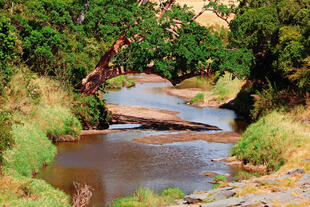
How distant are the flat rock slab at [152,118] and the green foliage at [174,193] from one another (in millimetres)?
15876

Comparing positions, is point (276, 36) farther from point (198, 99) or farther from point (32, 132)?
point (198, 99)

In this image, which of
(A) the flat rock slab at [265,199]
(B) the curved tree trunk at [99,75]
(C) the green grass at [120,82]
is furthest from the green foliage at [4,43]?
(C) the green grass at [120,82]

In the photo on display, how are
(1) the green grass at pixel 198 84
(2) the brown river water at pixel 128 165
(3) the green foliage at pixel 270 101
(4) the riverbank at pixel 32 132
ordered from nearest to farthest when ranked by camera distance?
(4) the riverbank at pixel 32 132, (2) the brown river water at pixel 128 165, (3) the green foliage at pixel 270 101, (1) the green grass at pixel 198 84

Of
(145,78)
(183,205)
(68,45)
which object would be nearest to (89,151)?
(68,45)

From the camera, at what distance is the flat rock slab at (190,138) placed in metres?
30.7

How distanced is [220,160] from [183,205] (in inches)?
359

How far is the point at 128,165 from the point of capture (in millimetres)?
24891

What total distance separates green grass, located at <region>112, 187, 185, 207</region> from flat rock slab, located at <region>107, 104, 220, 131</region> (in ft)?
53.2

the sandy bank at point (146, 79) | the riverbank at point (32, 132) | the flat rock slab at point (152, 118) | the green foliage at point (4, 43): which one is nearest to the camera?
the riverbank at point (32, 132)

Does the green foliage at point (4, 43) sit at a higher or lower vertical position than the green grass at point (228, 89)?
higher

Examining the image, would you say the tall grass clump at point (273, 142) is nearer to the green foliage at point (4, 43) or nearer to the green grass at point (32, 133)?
the green grass at point (32, 133)

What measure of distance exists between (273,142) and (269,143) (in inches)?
7.8

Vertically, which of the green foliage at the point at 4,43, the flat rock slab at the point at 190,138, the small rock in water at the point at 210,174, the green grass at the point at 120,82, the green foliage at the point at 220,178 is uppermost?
the green foliage at the point at 4,43

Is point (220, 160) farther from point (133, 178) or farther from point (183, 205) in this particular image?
point (183, 205)
